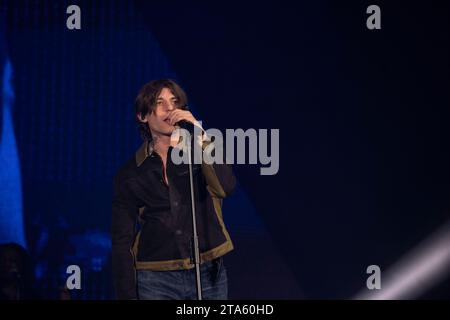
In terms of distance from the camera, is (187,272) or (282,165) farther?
(282,165)

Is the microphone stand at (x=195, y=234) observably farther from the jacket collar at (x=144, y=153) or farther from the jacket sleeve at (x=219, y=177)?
the jacket collar at (x=144, y=153)

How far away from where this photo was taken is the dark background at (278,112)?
4.57m

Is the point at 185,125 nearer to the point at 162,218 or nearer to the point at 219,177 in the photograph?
the point at 219,177

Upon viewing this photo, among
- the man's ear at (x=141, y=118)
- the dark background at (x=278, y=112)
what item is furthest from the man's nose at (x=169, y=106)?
the dark background at (x=278, y=112)

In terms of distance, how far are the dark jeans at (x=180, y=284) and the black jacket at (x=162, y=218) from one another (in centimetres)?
3

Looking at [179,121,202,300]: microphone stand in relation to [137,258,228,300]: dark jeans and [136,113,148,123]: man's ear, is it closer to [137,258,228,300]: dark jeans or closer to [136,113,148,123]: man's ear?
[137,258,228,300]: dark jeans

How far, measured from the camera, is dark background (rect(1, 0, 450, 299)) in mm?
4570

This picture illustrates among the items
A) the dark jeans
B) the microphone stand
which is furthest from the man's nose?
the dark jeans

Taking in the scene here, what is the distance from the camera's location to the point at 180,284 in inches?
124

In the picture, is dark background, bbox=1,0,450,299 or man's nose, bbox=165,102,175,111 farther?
dark background, bbox=1,0,450,299

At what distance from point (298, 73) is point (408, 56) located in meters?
0.79

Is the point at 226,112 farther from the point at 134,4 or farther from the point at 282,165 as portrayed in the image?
the point at 134,4

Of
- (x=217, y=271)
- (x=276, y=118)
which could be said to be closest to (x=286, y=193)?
(x=276, y=118)

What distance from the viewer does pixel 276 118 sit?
15.3 ft
